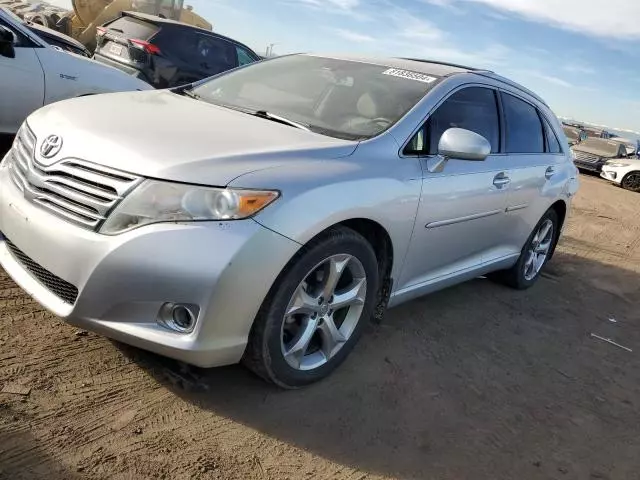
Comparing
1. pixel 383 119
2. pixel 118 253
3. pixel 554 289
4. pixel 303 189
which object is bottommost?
pixel 554 289

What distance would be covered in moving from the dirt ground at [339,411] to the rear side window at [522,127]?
1453 mm

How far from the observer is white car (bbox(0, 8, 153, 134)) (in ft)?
17.0

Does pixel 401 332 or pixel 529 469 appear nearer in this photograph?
pixel 529 469

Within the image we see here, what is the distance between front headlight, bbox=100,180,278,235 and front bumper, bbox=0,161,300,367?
4 centimetres

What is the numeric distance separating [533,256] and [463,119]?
2.03m

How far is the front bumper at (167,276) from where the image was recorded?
89.4 inches

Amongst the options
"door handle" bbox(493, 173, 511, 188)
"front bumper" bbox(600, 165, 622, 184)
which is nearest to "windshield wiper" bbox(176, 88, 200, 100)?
"door handle" bbox(493, 173, 511, 188)

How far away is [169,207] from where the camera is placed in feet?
7.61

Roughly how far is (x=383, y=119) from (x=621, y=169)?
17.2m

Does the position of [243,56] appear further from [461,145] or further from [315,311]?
[315,311]

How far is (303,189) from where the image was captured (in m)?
2.53

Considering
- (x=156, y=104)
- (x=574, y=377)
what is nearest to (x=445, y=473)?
(x=574, y=377)

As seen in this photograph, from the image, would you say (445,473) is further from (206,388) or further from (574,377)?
(574,377)

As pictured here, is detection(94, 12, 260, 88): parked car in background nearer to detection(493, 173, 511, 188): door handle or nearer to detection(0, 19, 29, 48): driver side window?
detection(0, 19, 29, 48): driver side window
